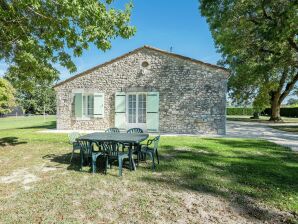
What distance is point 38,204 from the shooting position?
4.05 metres

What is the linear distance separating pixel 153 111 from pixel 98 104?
11.0 ft

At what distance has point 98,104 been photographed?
14391 mm

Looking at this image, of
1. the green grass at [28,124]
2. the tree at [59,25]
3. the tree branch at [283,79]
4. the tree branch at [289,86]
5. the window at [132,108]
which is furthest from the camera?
the tree branch at [283,79]

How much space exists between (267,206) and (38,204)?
382 cm

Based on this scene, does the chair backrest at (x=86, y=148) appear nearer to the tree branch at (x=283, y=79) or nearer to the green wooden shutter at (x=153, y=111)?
the green wooden shutter at (x=153, y=111)

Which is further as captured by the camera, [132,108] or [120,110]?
[132,108]

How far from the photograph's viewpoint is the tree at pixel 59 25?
631cm

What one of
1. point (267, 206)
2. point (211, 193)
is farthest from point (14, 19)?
point (267, 206)

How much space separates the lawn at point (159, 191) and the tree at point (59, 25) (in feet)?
11.5

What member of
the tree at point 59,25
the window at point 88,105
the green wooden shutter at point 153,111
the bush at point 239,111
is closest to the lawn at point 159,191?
the tree at point 59,25

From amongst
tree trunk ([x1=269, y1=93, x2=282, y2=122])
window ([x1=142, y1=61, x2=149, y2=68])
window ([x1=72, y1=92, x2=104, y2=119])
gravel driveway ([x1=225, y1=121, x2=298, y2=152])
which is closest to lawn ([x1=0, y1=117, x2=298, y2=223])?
gravel driveway ([x1=225, y1=121, x2=298, y2=152])

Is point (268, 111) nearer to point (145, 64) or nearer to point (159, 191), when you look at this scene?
point (145, 64)

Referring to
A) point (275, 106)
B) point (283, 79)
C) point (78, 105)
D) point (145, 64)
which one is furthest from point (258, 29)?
point (275, 106)

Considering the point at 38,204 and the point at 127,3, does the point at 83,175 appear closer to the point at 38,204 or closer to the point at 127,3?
the point at 38,204
